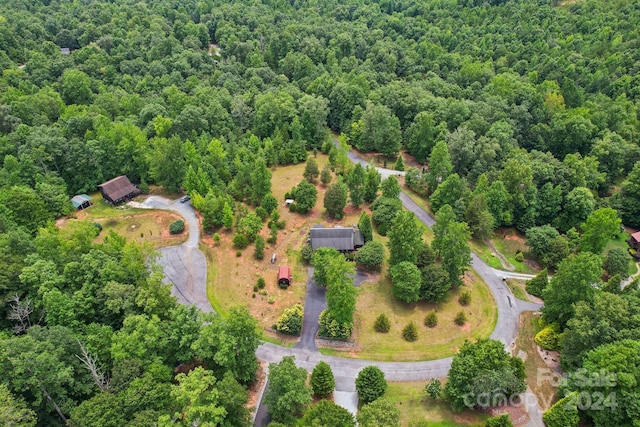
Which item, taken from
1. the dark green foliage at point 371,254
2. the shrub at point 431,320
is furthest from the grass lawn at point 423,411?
the dark green foliage at point 371,254

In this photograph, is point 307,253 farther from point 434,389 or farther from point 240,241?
point 434,389

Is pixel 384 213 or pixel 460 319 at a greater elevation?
pixel 384 213

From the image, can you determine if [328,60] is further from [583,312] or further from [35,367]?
[35,367]

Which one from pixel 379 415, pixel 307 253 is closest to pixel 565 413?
pixel 379 415

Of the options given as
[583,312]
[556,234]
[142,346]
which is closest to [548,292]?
[583,312]

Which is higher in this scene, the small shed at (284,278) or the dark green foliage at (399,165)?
the dark green foliage at (399,165)

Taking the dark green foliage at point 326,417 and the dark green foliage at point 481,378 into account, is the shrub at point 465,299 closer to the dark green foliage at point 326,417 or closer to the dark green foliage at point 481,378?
the dark green foliage at point 481,378
